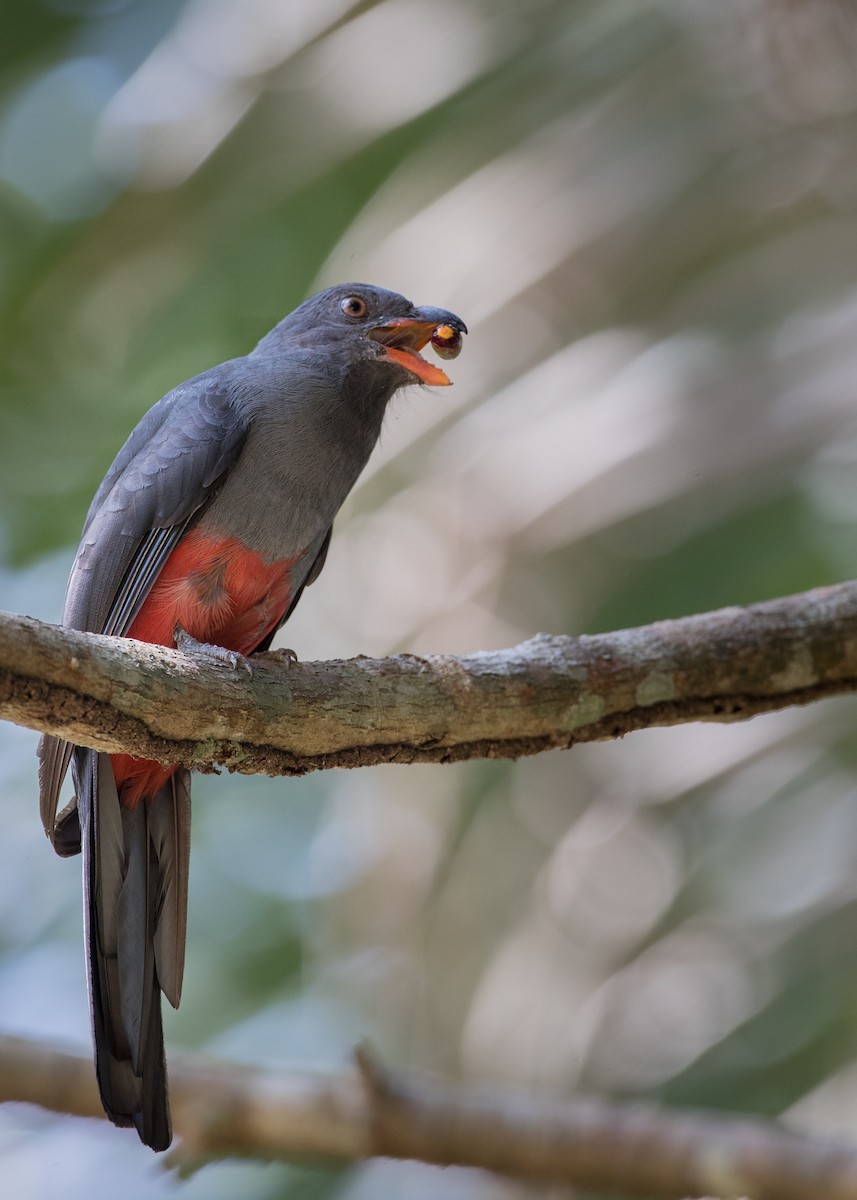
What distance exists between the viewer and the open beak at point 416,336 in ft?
15.0

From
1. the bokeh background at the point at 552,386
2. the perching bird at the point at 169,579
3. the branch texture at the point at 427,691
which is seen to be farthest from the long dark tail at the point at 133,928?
the bokeh background at the point at 552,386

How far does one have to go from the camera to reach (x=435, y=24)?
5543mm

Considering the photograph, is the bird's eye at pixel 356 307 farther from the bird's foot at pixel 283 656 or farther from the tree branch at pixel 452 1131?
the tree branch at pixel 452 1131

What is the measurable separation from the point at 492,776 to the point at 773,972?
158 cm

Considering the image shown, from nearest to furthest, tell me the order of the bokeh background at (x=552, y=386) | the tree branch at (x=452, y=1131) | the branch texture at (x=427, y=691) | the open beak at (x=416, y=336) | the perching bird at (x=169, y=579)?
the branch texture at (x=427, y=691) → the perching bird at (x=169, y=579) → the tree branch at (x=452, y=1131) → the open beak at (x=416, y=336) → the bokeh background at (x=552, y=386)

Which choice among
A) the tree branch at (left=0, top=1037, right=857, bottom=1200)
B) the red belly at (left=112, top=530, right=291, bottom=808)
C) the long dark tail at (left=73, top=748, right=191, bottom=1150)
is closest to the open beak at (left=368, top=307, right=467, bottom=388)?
the red belly at (left=112, top=530, right=291, bottom=808)

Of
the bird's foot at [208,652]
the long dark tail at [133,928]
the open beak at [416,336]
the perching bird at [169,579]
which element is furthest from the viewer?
the open beak at [416,336]

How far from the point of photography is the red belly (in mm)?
4094

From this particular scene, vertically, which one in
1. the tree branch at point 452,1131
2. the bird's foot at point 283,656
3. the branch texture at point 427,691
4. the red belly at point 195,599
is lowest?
the tree branch at point 452,1131

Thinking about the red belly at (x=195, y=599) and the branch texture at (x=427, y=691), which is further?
the red belly at (x=195, y=599)

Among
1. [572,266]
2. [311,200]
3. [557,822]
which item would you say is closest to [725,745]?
[557,822]

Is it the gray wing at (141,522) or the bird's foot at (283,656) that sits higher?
the gray wing at (141,522)

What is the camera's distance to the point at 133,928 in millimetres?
3965

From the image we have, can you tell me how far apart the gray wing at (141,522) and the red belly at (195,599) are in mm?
65
